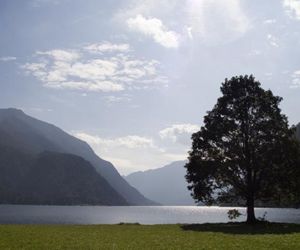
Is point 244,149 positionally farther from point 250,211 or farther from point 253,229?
point 253,229

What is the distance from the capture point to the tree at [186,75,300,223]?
211 ft

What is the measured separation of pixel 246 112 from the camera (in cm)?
6612

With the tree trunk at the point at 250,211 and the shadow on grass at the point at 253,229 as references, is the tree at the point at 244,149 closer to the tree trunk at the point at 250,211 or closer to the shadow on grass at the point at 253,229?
the tree trunk at the point at 250,211

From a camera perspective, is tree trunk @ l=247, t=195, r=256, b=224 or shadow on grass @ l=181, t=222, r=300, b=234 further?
tree trunk @ l=247, t=195, r=256, b=224

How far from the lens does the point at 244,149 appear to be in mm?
66125

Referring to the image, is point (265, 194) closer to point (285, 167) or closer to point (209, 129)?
point (285, 167)

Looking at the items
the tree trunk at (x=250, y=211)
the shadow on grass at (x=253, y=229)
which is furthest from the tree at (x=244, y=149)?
the shadow on grass at (x=253, y=229)

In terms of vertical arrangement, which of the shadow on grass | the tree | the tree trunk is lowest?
the shadow on grass

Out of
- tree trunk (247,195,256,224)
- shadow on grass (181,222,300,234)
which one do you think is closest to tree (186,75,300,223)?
tree trunk (247,195,256,224)

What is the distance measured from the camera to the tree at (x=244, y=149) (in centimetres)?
6431

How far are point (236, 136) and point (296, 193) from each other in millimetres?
12885

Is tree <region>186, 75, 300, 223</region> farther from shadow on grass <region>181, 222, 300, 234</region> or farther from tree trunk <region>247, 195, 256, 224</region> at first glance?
shadow on grass <region>181, 222, 300, 234</region>

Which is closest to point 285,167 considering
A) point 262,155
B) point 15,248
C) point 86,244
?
point 262,155

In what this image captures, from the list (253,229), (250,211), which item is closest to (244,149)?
(250,211)
